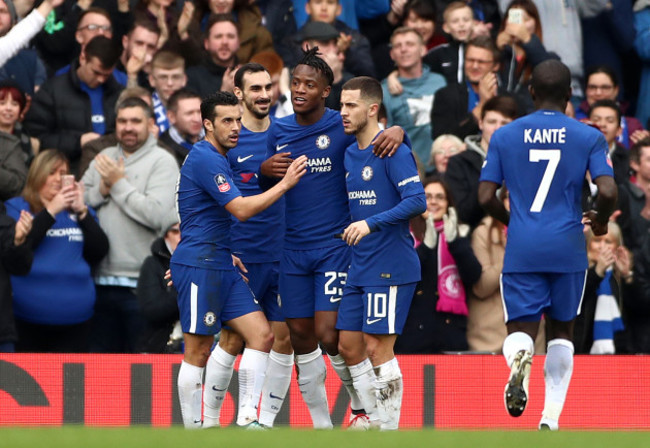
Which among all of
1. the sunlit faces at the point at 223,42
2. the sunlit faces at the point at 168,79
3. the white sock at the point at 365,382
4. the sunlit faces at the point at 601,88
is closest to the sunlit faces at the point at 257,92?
the white sock at the point at 365,382

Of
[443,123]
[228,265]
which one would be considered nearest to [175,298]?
[228,265]

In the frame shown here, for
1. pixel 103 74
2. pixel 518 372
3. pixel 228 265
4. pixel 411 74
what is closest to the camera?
pixel 518 372

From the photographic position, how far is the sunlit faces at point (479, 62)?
14633mm

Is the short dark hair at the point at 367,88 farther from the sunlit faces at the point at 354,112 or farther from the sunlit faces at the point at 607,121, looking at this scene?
the sunlit faces at the point at 607,121

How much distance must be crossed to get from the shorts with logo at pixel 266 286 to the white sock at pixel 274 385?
30 centimetres

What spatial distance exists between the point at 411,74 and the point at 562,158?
5.36m

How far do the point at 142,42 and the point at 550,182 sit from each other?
6107 mm

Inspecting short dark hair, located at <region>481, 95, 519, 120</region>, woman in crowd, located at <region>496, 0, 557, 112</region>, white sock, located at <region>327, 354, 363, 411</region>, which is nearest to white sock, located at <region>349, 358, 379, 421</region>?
white sock, located at <region>327, 354, 363, 411</region>

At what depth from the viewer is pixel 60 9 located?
1491cm

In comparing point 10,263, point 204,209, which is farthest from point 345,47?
point 204,209

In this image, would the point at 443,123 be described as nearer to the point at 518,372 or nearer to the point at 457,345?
the point at 457,345

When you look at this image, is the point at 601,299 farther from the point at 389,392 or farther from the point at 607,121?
the point at 389,392

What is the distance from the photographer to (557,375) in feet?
32.1

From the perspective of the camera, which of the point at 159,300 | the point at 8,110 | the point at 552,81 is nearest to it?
the point at 552,81
